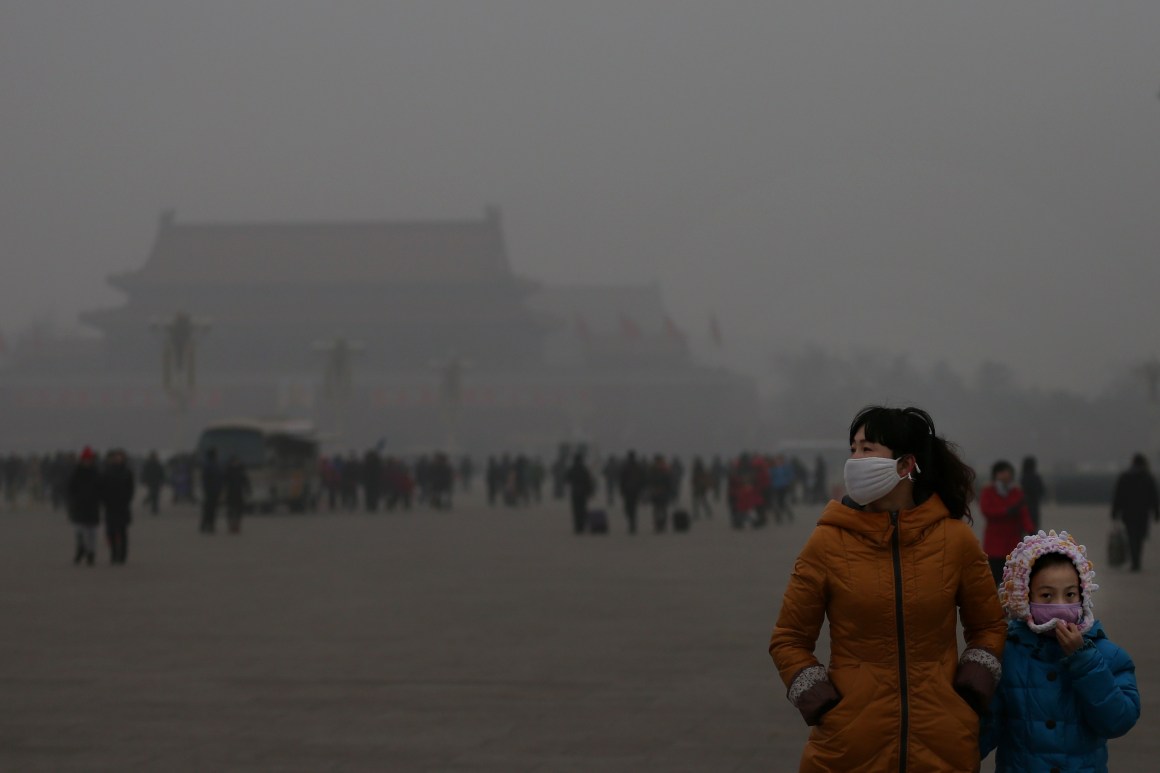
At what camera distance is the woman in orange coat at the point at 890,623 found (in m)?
3.28

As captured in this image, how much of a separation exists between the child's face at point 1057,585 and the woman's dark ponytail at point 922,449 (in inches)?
7.0

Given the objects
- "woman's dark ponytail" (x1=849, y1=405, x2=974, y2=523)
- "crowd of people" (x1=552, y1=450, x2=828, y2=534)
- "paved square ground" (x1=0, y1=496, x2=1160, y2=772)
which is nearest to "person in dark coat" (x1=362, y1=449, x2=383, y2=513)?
"crowd of people" (x1=552, y1=450, x2=828, y2=534)

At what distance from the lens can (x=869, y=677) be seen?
10.9 feet

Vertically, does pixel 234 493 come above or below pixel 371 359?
below

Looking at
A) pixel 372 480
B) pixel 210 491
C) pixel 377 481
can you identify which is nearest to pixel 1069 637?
pixel 210 491

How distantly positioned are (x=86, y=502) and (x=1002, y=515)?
327 inches

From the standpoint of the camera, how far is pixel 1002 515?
959cm

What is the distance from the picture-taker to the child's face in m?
3.36

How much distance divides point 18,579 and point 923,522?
1151 cm

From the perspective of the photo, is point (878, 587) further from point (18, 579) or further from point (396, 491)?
point (396, 491)

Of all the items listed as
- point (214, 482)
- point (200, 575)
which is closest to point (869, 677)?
point (200, 575)

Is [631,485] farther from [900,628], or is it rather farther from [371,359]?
[371,359]

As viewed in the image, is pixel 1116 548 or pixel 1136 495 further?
pixel 1116 548

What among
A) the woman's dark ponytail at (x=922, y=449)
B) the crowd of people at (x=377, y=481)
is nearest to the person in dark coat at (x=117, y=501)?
the woman's dark ponytail at (x=922, y=449)
